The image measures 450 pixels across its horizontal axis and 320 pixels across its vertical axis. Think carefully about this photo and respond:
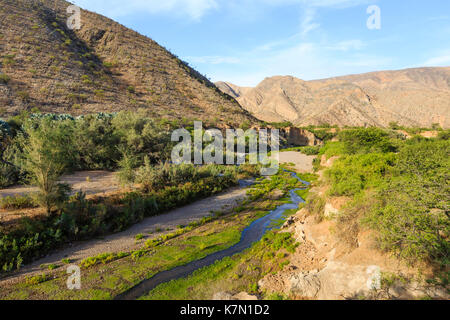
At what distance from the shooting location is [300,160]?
37.3 meters

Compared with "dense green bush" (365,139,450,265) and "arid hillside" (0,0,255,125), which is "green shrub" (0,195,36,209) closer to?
"dense green bush" (365,139,450,265)

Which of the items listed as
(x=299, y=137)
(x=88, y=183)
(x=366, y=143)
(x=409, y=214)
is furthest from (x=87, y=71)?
(x=409, y=214)

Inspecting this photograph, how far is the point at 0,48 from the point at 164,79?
27.9 meters

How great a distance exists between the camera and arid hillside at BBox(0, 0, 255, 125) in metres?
33.2

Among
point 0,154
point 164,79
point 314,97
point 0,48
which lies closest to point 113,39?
Result: point 164,79

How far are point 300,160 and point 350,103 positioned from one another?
67.2 m

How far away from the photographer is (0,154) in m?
15.9

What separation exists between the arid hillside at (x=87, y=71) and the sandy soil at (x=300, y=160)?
1394cm

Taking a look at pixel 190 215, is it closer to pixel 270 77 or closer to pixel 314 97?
pixel 314 97

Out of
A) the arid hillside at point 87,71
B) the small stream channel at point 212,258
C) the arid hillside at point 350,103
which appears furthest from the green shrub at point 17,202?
the arid hillside at point 350,103

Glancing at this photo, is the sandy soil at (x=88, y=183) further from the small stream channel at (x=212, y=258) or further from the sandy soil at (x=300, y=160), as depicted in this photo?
the sandy soil at (x=300, y=160)

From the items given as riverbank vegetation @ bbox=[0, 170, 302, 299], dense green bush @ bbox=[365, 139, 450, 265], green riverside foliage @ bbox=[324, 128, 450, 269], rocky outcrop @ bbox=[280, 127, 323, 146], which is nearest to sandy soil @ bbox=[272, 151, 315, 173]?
rocky outcrop @ bbox=[280, 127, 323, 146]

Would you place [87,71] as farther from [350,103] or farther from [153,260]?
[350,103]

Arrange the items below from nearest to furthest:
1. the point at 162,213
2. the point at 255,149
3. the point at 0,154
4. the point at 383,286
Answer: the point at 383,286 < the point at 162,213 < the point at 0,154 < the point at 255,149
